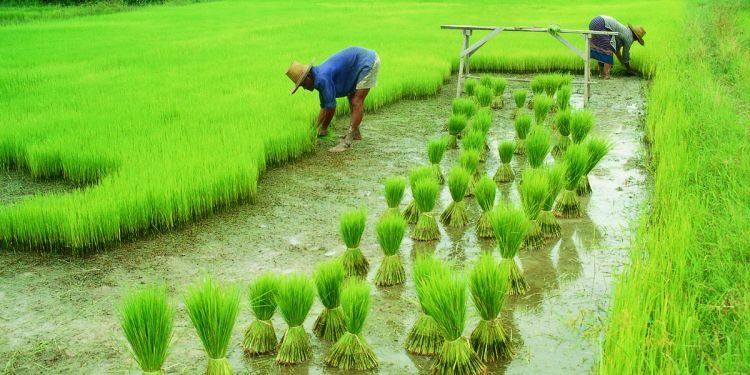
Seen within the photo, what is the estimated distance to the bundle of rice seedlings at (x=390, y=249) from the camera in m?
3.62

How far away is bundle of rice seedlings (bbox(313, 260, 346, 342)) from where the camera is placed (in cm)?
304

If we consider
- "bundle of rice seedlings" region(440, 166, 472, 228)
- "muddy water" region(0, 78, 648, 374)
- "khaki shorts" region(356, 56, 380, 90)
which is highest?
"khaki shorts" region(356, 56, 380, 90)

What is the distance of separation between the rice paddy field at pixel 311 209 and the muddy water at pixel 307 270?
15 mm

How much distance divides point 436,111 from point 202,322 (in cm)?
587

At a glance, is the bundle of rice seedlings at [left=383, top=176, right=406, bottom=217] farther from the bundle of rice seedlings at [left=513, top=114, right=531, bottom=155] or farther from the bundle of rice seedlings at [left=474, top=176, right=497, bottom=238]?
the bundle of rice seedlings at [left=513, top=114, right=531, bottom=155]

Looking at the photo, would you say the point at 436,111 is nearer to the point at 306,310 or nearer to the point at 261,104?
the point at 261,104

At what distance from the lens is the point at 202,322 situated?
2.66m

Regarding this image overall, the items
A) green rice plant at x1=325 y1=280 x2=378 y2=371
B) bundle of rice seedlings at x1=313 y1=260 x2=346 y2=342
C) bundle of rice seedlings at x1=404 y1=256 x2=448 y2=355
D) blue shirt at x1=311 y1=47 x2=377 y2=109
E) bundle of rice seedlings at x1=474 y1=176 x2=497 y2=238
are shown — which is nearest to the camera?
green rice plant at x1=325 y1=280 x2=378 y2=371

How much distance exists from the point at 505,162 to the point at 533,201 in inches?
57.7

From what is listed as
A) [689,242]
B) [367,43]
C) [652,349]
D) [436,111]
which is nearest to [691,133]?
[689,242]

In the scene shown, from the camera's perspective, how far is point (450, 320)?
8.84 feet

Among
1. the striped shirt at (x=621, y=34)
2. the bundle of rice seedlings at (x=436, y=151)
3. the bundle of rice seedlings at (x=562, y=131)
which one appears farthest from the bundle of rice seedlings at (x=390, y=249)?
the striped shirt at (x=621, y=34)

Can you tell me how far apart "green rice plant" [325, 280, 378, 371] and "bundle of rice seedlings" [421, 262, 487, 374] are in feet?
0.79

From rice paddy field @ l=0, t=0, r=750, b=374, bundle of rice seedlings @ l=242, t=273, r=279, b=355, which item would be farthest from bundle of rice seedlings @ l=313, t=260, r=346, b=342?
bundle of rice seedlings @ l=242, t=273, r=279, b=355
